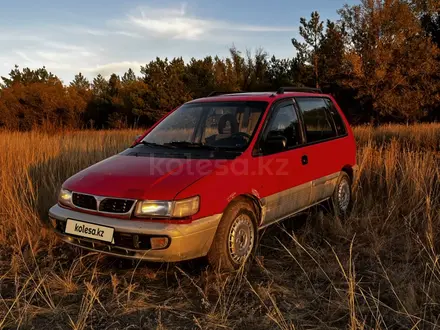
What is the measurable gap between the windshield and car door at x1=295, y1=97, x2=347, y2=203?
794 millimetres

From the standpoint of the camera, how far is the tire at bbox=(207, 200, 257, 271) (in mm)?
3209

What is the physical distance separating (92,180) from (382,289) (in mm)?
2532

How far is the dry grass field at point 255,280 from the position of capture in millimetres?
2660

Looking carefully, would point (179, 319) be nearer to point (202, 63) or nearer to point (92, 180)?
point (92, 180)

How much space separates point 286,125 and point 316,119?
2.55 ft

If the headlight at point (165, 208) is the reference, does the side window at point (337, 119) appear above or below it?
above

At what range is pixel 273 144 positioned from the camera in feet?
12.2

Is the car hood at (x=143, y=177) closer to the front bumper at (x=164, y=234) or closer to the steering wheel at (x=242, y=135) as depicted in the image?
the front bumper at (x=164, y=234)

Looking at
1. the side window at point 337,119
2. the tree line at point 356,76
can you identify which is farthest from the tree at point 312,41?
the side window at point 337,119

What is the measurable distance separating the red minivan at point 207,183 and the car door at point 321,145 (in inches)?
0.7

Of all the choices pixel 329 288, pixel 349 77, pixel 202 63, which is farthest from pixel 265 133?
pixel 202 63

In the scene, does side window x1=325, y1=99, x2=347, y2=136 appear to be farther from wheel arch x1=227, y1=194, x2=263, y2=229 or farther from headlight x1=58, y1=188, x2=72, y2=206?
headlight x1=58, y1=188, x2=72, y2=206

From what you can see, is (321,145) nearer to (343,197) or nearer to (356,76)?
(343,197)

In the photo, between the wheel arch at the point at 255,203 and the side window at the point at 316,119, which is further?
the side window at the point at 316,119
